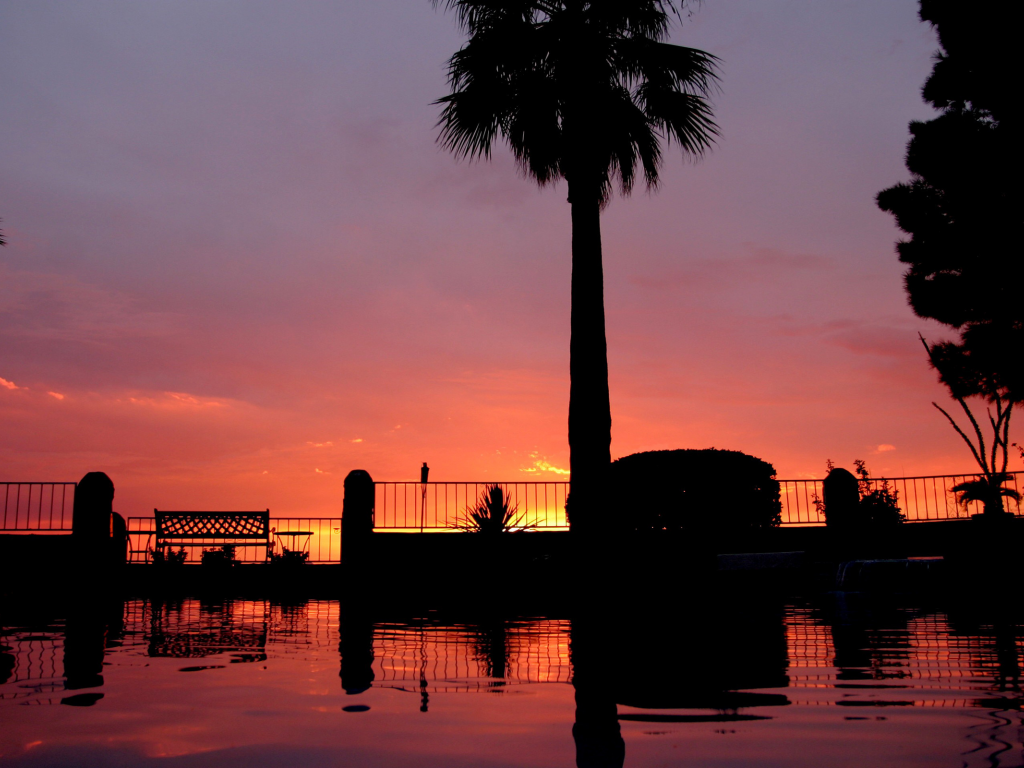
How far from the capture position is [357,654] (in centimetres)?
445

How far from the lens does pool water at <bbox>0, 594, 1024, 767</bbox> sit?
212 cm

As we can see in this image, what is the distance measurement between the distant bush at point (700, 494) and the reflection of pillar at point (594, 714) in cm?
958

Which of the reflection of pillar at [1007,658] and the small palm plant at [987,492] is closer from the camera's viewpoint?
the reflection of pillar at [1007,658]

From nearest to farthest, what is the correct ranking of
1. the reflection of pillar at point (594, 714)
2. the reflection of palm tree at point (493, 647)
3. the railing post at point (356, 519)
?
the reflection of pillar at point (594, 714)
the reflection of palm tree at point (493, 647)
the railing post at point (356, 519)

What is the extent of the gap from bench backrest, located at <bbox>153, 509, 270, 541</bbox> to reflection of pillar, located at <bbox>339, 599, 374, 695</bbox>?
8.51m

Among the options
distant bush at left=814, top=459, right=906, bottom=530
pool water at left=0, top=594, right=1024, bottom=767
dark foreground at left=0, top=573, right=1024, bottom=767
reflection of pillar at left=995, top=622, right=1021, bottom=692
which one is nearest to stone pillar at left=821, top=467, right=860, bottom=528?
distant bush at left=814, top=459, right=906, bottom=530

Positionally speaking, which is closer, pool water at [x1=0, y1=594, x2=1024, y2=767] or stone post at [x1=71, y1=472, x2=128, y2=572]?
pool water at [x1=0, y1=594, x2=1024, y2=767]

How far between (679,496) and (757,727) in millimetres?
12040

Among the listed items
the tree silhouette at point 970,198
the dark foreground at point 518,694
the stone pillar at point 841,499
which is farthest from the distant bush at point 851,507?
the dark foreground at point 518,694

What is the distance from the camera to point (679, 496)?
14133 mm

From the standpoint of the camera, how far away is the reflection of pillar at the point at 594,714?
2072 mm

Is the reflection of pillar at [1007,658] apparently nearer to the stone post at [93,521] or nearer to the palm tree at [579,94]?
the palm tree at [579,94]

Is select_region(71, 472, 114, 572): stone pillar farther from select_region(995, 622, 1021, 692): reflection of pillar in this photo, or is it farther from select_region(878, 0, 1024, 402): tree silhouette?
select_region(878, 0, 1024, 402): tree silhouette

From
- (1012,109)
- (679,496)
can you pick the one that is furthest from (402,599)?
(1012,109)
